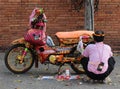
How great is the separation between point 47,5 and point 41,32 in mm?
2902

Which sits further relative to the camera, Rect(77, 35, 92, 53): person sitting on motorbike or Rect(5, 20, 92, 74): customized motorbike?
Rect(5, 20, 92, 74): customized motorbike

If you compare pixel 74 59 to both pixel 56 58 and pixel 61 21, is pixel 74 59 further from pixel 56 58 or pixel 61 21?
pixel 61 21

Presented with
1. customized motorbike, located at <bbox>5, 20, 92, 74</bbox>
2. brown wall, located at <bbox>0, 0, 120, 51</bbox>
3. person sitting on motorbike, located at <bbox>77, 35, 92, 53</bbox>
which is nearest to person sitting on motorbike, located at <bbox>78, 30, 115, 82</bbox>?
person sitting on motorbike, located at <bbox>77, 35, 92, 53</bbox>

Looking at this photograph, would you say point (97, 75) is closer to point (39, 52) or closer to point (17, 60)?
point (39, 52)

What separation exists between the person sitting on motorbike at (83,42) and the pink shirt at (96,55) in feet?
0.67

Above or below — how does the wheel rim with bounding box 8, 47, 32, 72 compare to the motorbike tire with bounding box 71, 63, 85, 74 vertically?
above

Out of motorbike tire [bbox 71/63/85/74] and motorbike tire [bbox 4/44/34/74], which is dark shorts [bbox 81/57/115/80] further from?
motorbike tire [bbox 4/44/34/74]

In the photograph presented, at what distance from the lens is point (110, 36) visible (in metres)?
12.7

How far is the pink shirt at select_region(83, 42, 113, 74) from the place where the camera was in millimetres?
9016

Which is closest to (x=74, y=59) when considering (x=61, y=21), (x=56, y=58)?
(x=56, y=58)

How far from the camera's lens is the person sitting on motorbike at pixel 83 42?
30.9 ft

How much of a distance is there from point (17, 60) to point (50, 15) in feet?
9.70

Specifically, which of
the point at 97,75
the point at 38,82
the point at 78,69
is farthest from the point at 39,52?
the point at 97,75

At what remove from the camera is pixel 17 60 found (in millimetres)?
9836
